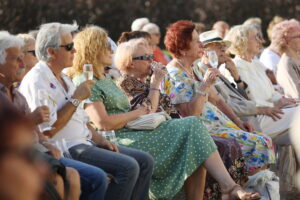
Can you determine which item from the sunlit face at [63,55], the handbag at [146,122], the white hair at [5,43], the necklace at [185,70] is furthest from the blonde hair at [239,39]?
the white hair at [5,43]

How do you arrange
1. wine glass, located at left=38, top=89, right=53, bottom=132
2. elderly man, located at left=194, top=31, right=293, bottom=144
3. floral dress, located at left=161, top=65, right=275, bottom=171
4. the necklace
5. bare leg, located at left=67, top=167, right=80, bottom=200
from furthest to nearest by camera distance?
elderly man, located at left=194, top=31, right=293, bottom=144 → the necklace → floral dress, located at left=161, top=65, right=275, bottom=171 → wine glass, located at left=38, top=89, right=53, bottom=132 → bare leg, located at left=67, top=167, right=80, bottom=200

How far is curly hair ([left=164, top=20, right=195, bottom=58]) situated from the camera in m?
5.96

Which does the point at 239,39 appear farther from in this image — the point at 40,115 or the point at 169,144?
the point at 40,115

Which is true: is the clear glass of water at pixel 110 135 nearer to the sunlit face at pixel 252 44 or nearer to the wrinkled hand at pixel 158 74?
the wrinkled hand at pixel 158 74

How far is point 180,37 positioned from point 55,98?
1982 mm

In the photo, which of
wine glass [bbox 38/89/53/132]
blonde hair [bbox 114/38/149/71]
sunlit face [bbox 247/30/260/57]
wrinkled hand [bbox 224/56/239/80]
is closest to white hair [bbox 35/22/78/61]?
wine glass [bbox 38/89/53/132]

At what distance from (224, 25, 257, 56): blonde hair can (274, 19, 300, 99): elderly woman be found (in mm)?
625

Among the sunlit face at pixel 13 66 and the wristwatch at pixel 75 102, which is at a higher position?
the sunlit face at pixel 13 66

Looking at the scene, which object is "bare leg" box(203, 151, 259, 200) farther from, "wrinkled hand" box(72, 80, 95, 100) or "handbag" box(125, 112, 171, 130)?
"wrinkled hand" box(72, 80, 95, 100)

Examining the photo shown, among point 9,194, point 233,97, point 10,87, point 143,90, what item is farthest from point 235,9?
point 9,194

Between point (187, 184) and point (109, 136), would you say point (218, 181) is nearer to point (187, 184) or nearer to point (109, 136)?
point (187, 184)

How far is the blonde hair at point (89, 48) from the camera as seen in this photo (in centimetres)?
498

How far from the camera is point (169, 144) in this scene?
5.00 meters

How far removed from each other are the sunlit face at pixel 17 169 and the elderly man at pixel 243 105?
16.1ft
